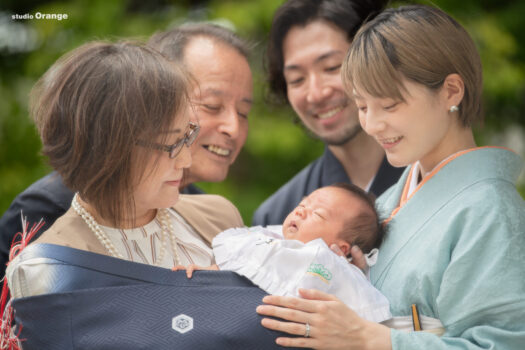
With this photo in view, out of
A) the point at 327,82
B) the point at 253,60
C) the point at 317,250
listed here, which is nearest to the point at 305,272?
the point at 317,250

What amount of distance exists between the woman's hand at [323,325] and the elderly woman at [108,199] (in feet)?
0.50

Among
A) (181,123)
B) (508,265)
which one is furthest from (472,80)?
(181,123)

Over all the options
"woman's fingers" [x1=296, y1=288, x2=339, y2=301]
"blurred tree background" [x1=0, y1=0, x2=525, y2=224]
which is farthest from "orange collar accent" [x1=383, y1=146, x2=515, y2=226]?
"blurred tree background" [x1=0, y1=0, x2=525, y2=224]

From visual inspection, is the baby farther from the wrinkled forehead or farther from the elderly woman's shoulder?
the elderly woman's shoulder

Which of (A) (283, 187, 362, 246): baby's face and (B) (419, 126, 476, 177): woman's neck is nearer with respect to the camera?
(B) (419, 126, 476, 177): woman's neck

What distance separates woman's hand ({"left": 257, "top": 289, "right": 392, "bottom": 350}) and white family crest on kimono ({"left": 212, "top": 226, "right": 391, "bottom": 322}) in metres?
0.07

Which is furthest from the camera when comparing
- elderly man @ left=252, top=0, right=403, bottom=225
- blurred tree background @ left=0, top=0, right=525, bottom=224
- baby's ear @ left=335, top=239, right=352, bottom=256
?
blurred tree background @ left=0, top=0, right=525, bottom=224

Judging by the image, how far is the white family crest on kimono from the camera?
6.29 ft

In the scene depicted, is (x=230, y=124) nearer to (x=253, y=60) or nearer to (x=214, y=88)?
(x=214, y=88)

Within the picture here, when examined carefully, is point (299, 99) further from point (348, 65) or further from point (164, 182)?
point (164, 182)

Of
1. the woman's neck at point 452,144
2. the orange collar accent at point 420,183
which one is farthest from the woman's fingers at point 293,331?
the woman's neck at point 452,144

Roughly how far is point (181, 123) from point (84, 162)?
0.32 metres

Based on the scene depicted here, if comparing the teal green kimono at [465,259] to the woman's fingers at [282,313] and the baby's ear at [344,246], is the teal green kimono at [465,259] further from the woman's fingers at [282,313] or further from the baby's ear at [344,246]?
the woman's fingers at [282,313]

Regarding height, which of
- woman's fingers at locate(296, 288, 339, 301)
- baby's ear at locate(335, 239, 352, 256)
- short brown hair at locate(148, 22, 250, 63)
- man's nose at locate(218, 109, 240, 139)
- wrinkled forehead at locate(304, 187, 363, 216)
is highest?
short brown hair at locate(148, 22, 250, 63)
